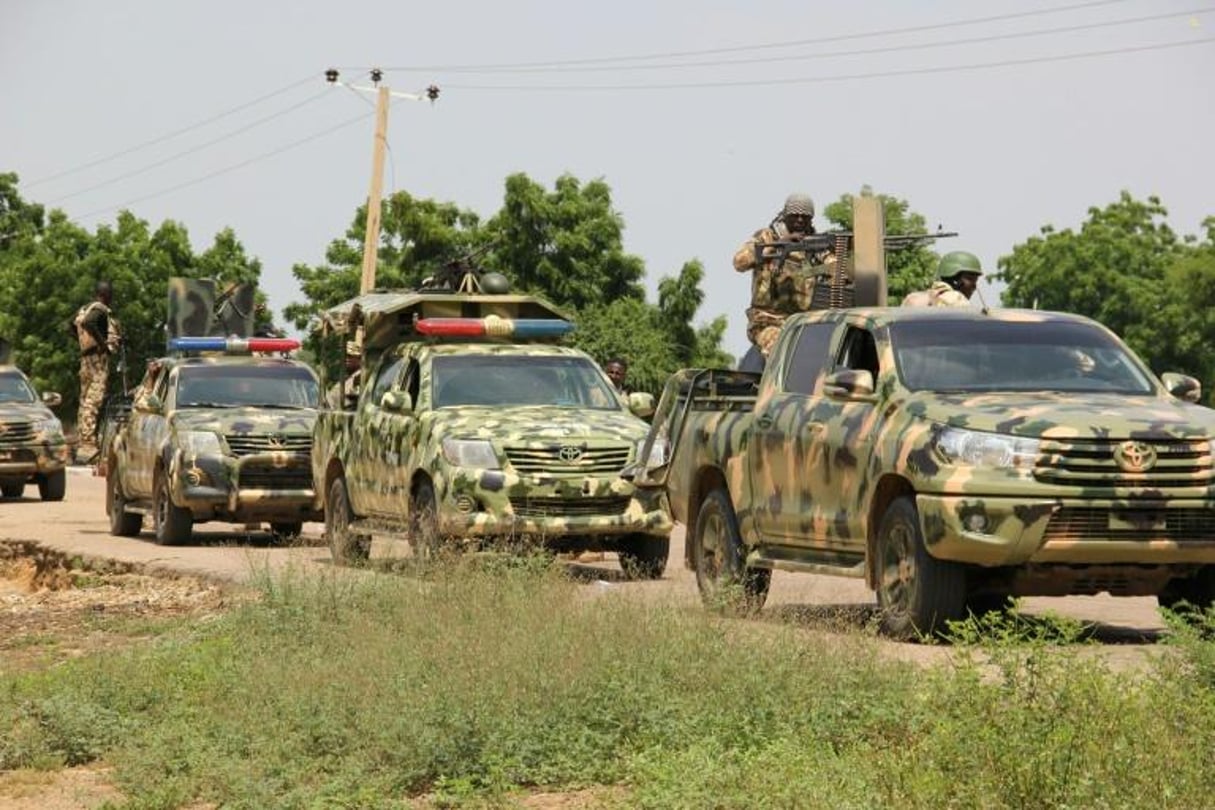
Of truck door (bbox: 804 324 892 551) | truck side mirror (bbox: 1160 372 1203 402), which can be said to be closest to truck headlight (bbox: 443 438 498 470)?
truck door (bbox: 804 324 892 551)

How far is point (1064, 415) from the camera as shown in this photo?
522 inches

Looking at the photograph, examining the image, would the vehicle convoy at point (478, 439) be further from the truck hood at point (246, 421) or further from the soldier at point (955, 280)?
the soldier at point (955, 280)

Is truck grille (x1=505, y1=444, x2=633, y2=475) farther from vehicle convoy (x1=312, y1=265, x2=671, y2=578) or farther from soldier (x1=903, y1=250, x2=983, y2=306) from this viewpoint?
soldier (x1=903, y1=250, x2=983, y2=306)

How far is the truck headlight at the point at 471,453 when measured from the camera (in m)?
19.2

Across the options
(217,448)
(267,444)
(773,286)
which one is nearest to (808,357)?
(773,286)

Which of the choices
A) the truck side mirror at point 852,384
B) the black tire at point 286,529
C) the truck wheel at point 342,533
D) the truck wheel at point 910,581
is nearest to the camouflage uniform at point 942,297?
the truck side mirror at point 852,384

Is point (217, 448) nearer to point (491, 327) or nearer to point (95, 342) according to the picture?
point (491, 327)

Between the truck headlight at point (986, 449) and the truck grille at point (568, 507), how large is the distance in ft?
20.4

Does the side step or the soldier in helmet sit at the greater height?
the soldier in helmet

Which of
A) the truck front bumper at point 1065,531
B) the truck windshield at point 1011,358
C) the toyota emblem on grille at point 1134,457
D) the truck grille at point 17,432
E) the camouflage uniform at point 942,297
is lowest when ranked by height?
the truck front bumper at point 1065,531

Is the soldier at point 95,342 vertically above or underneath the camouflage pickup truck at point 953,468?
above

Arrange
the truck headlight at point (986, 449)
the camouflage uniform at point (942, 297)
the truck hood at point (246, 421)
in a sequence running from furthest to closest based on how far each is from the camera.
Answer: the truck hood at point (246, 421), the camouflage uniform at point (942, 297), the truck headlight at point (986, 449)

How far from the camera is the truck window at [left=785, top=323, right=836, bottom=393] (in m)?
15.3

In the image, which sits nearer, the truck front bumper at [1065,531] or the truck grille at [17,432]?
the truck front bumper at [1065,531]
